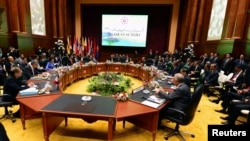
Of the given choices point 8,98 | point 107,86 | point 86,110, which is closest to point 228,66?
point 107,86

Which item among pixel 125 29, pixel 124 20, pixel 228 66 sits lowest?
pixel 228 66

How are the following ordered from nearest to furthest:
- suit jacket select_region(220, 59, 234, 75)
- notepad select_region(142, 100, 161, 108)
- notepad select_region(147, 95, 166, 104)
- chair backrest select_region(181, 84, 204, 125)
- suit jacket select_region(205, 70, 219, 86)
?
chair backrest select_region(181, 84, 204, 125)
notepad select_region(142, 100, 161, 108)
notepad select_region(147, 95, 166, 104)
suit jacket select_region(205, 70, 219, 86)
suit jacket select_region(220, 59, 234, 75)

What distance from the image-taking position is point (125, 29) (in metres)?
11.8

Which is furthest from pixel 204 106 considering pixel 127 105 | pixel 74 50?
pixel 74 50

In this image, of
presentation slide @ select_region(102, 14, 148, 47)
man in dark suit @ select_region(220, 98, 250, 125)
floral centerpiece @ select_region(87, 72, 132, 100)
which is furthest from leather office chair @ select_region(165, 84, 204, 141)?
presentation slide @ select_region(102, 14, 148, 47)

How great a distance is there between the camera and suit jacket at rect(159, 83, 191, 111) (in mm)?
2717

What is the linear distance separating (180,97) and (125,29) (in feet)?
31.8

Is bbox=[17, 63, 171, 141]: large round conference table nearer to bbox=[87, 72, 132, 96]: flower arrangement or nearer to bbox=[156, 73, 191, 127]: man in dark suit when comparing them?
bbox=[156, 73, 191, 127]: man in dark suit

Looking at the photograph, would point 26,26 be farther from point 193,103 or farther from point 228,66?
point 228,66

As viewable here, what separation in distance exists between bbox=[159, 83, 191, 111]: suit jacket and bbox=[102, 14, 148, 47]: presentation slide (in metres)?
9.45

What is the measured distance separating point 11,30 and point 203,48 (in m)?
9.65

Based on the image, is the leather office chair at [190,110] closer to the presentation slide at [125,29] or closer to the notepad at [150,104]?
the notepad at [150,104]

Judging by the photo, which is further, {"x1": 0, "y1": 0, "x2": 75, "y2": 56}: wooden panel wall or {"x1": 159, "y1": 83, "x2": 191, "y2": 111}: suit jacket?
{"x1": 0, "y1": 0, "x2": 75, "y2": 56}: wooden panel wall

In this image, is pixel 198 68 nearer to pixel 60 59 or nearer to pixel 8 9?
pixel 60 59
